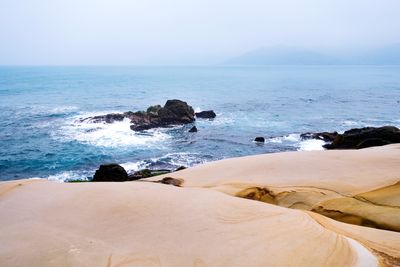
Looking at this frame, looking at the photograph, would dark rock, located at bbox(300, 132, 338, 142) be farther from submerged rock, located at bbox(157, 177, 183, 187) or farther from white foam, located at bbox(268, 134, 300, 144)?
submerged rock, located at bbox(157, 177, 183, 187)

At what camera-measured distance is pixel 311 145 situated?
35.0 m

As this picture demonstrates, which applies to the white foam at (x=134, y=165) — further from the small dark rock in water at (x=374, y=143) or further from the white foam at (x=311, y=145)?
the small dark rock in water at (x=374, y=143)

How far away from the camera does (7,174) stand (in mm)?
27438

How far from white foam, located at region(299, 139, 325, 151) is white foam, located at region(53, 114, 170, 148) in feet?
50.7

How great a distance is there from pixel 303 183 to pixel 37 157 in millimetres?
30498

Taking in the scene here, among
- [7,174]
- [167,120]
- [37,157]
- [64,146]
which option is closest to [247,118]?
[167,120]

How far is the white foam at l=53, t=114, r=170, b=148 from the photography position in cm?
3769

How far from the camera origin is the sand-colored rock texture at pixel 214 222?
419 centimetres

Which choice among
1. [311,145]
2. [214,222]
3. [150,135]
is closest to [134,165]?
[150,135]

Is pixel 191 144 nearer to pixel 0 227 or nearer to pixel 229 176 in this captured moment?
pixel 229 176

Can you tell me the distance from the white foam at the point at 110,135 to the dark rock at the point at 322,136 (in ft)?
53.5

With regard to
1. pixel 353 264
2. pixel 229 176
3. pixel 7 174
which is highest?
pixel 353 264

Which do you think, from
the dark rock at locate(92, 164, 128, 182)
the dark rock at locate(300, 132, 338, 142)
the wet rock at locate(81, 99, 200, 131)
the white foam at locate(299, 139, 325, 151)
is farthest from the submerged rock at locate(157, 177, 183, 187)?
the wet rock at locate(81, 99, 200, 131)

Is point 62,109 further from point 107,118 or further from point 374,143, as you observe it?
point 374,143
